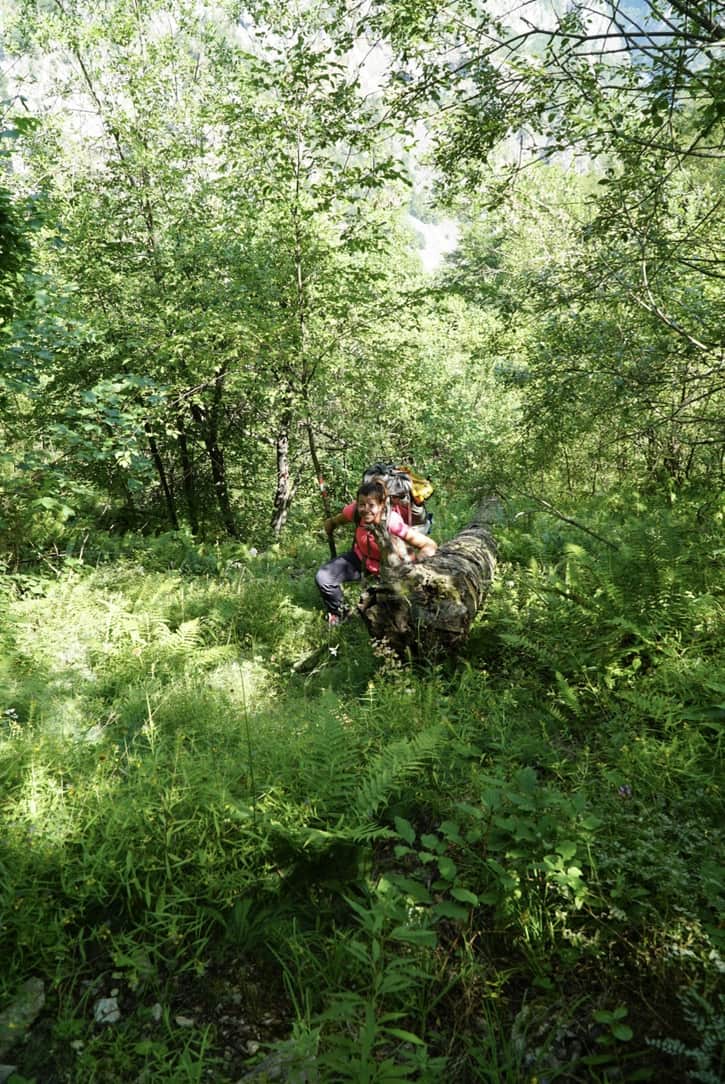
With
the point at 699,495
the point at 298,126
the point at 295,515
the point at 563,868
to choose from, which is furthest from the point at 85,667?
the point at 295,515

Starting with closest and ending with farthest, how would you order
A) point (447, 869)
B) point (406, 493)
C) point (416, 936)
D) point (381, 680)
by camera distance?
point (416, 936), point (447, 869), point (381, 680), point (406, 493)

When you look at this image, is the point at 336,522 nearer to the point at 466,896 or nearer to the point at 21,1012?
the point at 466,896

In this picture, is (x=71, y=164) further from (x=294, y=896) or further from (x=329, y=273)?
(x=294, y=896)

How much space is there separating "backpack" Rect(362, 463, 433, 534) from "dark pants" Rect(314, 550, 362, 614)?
78cm

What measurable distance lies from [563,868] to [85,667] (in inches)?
168

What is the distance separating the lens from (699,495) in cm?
731

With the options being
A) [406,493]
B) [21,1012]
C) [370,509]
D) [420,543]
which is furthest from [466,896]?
[406,493]

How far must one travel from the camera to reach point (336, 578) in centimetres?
628

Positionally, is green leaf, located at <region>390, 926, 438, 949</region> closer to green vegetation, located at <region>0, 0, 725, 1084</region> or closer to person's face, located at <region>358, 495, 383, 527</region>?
green vegetation, located at <region>0, 0, 725, 1084</region>

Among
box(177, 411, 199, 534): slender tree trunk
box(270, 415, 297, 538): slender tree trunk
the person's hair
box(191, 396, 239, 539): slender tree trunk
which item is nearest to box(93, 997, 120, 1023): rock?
the person's hair

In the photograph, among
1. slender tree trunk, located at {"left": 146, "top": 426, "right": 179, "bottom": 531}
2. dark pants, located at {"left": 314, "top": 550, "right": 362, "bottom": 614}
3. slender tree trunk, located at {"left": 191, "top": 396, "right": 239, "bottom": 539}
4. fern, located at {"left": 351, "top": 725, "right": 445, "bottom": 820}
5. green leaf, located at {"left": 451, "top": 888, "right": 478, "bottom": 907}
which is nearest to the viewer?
green leaf, located at {"left": 451, "top": 888, "right": 478, "bottom": 907}

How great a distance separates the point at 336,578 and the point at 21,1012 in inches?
177

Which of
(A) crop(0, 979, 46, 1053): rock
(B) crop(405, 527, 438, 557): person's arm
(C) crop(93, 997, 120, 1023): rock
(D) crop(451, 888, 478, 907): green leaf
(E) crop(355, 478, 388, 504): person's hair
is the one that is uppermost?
(E) crop(355, 478, 388, 504): person's hair

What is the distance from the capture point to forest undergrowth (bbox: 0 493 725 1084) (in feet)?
6.48
